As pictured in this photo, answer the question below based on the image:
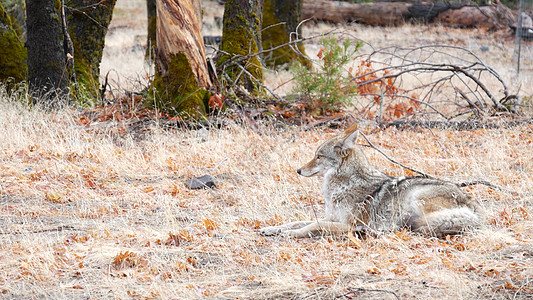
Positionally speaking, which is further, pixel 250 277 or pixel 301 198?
pixel 301 198

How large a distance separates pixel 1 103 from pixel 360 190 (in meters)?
7.79

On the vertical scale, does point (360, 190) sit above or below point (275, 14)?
below

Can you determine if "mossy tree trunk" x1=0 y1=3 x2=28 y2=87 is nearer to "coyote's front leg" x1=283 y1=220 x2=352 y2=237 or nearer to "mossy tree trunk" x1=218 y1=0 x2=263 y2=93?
"mossy tree trunk" x1=218 y1=0 x2=263 y2=93

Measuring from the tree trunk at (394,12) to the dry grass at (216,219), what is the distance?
18537 millimetres

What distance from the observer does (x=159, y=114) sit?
401 inches

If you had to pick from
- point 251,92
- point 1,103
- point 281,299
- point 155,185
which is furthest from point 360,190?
point 1,103

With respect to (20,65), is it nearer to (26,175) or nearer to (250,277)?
(26,175)

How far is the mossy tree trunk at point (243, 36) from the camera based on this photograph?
11461 millimetres

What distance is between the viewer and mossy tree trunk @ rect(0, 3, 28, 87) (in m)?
11.9

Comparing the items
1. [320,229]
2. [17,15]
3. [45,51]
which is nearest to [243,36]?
[45,51]

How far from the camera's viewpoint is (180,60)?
10320 mm

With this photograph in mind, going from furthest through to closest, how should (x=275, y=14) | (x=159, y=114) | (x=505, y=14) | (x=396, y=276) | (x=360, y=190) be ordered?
(x=505, y=14) → (x=275, y=14) → (x=159, y=114) → (x=360, y=190) → (x=396, y=276)

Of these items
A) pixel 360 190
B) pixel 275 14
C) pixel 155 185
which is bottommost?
pixel 155 185

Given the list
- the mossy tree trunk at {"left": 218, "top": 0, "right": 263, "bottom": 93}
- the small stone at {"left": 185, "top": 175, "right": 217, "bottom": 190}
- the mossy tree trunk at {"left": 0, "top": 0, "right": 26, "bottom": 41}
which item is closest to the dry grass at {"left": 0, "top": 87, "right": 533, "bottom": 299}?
the small stone at {"left": 185, "top": 175, "right": 217, "bottom": 190}
